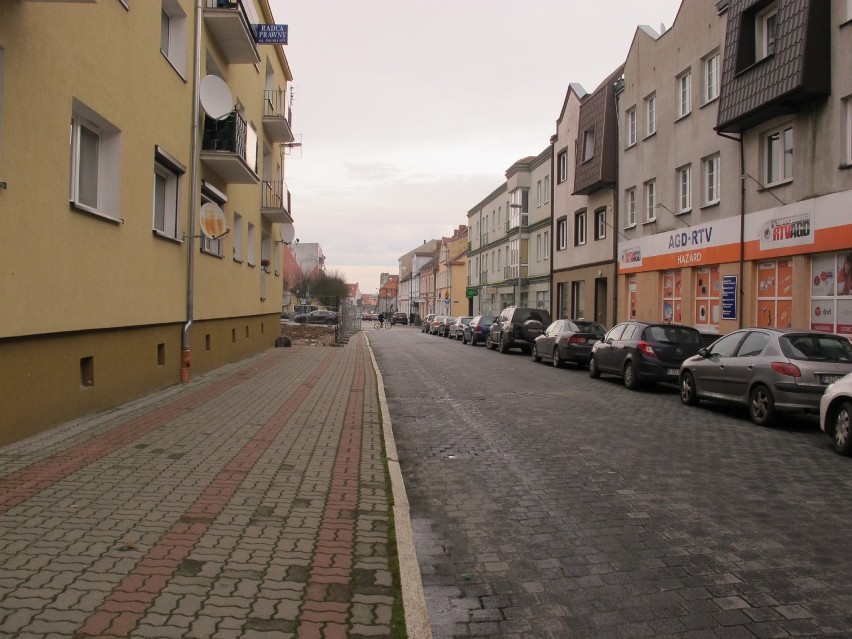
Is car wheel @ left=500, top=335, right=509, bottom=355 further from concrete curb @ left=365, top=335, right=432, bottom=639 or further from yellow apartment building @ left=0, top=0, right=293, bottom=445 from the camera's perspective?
concrete curb @ left=365, top=335, right=432, bottom=639

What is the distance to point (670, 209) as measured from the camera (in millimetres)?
22047

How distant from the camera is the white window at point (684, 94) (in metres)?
21.1

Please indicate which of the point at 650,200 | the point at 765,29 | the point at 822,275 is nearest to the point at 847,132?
the point at 822,275

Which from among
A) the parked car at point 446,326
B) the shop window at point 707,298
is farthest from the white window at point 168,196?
the parked car at point 446,326

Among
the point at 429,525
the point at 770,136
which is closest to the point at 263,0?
the point at 770,136

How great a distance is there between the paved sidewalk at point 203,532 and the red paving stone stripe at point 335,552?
1 centimetres

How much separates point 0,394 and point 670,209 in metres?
19.8

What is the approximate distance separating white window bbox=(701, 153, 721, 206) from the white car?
12.4m

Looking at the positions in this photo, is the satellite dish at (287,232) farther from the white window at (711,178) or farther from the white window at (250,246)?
the white window at (711,178)

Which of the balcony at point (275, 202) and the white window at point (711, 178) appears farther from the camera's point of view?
the balcony at point (275, 202)

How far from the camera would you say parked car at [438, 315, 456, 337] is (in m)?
45.0

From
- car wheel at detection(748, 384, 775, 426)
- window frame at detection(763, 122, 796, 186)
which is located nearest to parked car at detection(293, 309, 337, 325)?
window frame at detection(763, 122, 796, 186)

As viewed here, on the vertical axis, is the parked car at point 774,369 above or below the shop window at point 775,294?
below

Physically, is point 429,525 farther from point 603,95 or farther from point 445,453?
point 603,95
